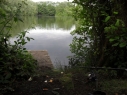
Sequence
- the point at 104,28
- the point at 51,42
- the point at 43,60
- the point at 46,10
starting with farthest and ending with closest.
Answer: the point at 46,10 < the point at 51,42 < the point at 43,60 < the point at 104,28

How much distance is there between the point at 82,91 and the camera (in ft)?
7.21

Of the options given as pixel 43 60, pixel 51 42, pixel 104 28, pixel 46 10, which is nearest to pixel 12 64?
pixel 104 28

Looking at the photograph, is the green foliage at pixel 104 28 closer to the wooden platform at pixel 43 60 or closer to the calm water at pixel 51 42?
the calm water at pixel 51 42

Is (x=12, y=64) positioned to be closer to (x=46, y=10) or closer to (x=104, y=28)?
(x=104, y=28)

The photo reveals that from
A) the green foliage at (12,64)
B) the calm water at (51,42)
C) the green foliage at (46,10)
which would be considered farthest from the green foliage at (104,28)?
the green foliage at (46,10)

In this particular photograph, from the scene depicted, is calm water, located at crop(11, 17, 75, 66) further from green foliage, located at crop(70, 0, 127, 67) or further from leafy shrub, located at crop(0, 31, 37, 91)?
green foliage, located at crop(70, 0, 127, 67)

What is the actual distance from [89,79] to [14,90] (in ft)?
3.70

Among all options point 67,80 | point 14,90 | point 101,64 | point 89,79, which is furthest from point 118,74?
point 14,90

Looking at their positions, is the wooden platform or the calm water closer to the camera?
the wooden platform

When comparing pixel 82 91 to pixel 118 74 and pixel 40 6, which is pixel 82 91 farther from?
pixel 40 6

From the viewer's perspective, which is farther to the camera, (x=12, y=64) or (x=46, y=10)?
(x=46, y=10)

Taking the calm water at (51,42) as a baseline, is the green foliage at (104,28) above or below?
above

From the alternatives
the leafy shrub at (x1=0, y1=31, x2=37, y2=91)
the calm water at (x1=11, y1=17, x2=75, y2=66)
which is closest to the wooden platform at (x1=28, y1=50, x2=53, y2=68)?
the calm water at (x1=11, y1=17, x2=75, y2=66)

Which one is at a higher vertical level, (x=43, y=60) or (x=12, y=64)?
(x=12, y=64)
